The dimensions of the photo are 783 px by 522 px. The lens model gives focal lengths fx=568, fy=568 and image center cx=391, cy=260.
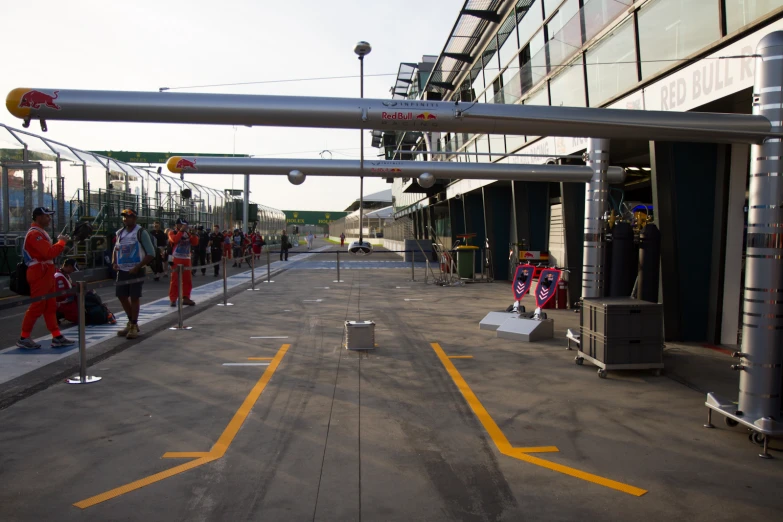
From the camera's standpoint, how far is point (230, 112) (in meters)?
5.47

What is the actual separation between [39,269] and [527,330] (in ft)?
24.3

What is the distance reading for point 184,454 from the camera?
454 centimetres

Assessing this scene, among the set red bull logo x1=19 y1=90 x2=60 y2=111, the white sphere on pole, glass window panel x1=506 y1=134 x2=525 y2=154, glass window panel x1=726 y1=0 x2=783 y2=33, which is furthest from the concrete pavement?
glass window panel x1=506 y1=134 x2=525 y2=154

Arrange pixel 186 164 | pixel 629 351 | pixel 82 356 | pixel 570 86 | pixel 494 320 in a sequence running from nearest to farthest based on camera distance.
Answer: pixel 82 356 < pixel 629 351 < pixel 494 320 < pixel 186 164 < pixel 570 86

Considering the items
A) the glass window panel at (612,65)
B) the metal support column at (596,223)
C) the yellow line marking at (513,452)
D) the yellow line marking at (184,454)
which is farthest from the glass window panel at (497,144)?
the yellow line marking at (184,454)

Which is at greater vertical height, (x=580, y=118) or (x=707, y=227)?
(x=580, y=118)

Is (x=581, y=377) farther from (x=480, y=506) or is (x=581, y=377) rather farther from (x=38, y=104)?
(x=38, y=104)

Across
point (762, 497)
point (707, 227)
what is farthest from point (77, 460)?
point (707, 227)

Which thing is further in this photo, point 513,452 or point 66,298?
point 66,298

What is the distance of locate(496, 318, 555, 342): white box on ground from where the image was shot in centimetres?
909

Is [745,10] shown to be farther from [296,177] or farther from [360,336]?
[296,177]

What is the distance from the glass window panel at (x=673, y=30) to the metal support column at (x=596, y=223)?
59.1 inches

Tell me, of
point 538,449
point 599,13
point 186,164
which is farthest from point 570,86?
point 538,449

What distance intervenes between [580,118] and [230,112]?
3.41m
